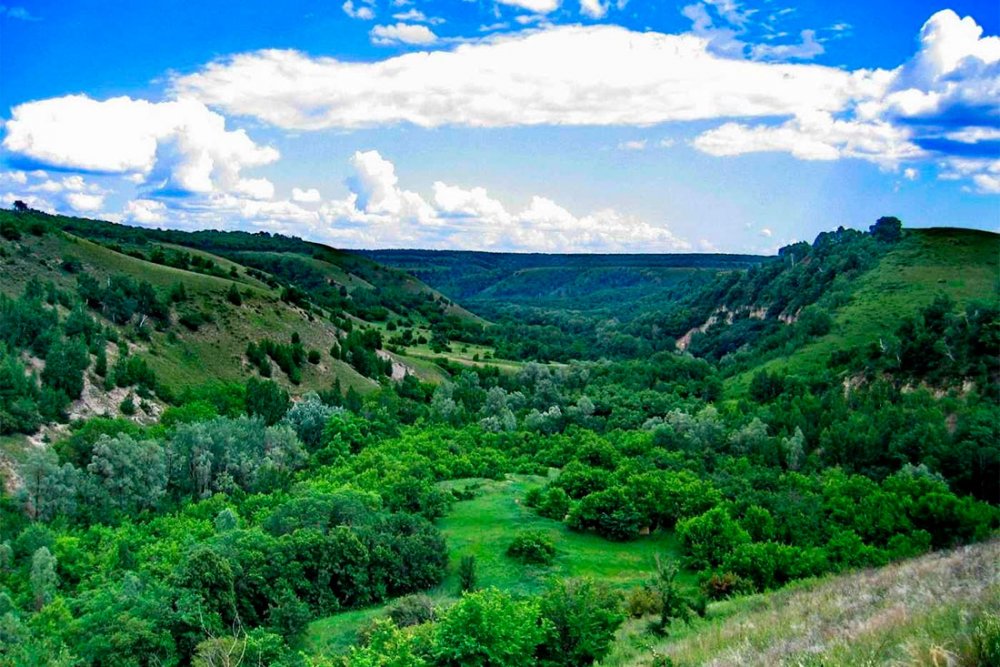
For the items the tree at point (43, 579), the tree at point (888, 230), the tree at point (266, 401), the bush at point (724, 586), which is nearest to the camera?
the bush at point (724, 586)

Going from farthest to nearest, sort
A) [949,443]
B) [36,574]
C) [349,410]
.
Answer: [349,410]
[949,443]
[36,574]

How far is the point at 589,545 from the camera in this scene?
44781 millimetres

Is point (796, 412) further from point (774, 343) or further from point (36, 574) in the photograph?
point (36, 574)

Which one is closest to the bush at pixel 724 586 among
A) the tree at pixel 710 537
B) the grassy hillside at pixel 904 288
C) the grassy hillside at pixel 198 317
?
the tree at pixel 710 537

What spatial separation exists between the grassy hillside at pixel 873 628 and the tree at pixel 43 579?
30.6m

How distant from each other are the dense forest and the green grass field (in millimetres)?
247

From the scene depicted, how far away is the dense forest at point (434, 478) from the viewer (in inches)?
1113

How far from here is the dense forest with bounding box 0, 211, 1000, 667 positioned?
1113 inches

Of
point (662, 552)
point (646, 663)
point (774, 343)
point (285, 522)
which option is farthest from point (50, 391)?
point (774, 343)

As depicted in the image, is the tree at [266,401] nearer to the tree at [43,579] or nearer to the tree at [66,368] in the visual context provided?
the tree at [66,368]

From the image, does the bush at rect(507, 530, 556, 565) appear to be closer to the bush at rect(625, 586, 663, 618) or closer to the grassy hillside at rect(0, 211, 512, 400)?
the bush at rect(625, 586, 663, 618)

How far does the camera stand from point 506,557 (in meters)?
41.6

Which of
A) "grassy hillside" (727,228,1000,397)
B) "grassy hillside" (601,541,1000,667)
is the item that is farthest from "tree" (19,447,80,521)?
"grassy hillside" (727,228,1000,397)

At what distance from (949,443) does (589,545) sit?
34.1 meters
